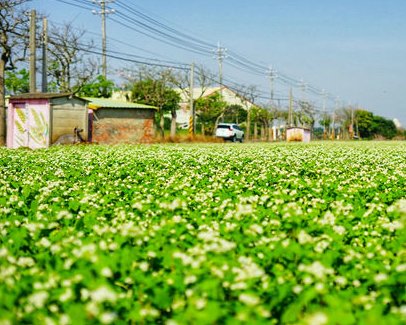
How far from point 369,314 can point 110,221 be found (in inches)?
155

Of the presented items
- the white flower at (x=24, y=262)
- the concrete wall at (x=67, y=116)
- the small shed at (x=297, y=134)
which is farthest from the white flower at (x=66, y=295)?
the small shed at (x=297, y=134)

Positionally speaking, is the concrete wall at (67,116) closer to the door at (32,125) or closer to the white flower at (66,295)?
the door at (32,125)

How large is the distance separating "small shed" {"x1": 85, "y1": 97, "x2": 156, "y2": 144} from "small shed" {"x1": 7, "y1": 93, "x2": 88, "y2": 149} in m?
5.35

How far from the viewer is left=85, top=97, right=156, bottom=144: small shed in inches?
1361

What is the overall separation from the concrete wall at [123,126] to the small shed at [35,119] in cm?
604

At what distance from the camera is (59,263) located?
3570 millimetres

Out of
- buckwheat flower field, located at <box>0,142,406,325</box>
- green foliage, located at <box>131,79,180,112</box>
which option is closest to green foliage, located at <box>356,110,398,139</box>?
green foliage, located at <box>131,79,180,112</box>

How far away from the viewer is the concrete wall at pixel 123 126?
34.7 m

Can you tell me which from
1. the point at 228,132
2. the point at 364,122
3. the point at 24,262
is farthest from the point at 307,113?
the point at 24,262

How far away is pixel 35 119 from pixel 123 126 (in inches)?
362

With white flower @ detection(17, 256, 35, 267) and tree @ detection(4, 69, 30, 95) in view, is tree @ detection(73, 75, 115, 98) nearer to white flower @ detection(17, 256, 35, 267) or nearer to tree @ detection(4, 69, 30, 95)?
tree @ detection(4, 69, 30, 95)

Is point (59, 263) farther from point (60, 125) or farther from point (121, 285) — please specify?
point (60, 125)

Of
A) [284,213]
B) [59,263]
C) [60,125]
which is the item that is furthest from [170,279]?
[60,125]

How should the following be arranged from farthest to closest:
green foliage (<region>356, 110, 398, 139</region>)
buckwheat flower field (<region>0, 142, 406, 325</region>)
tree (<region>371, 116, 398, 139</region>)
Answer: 1. green foliage (<region>356, 110, 398, 139</region>)
2. tree (<region>371, 116, 398, 139</region>)
3. buckwheat flower field (<region>0, 142, 406, 325</region>)
